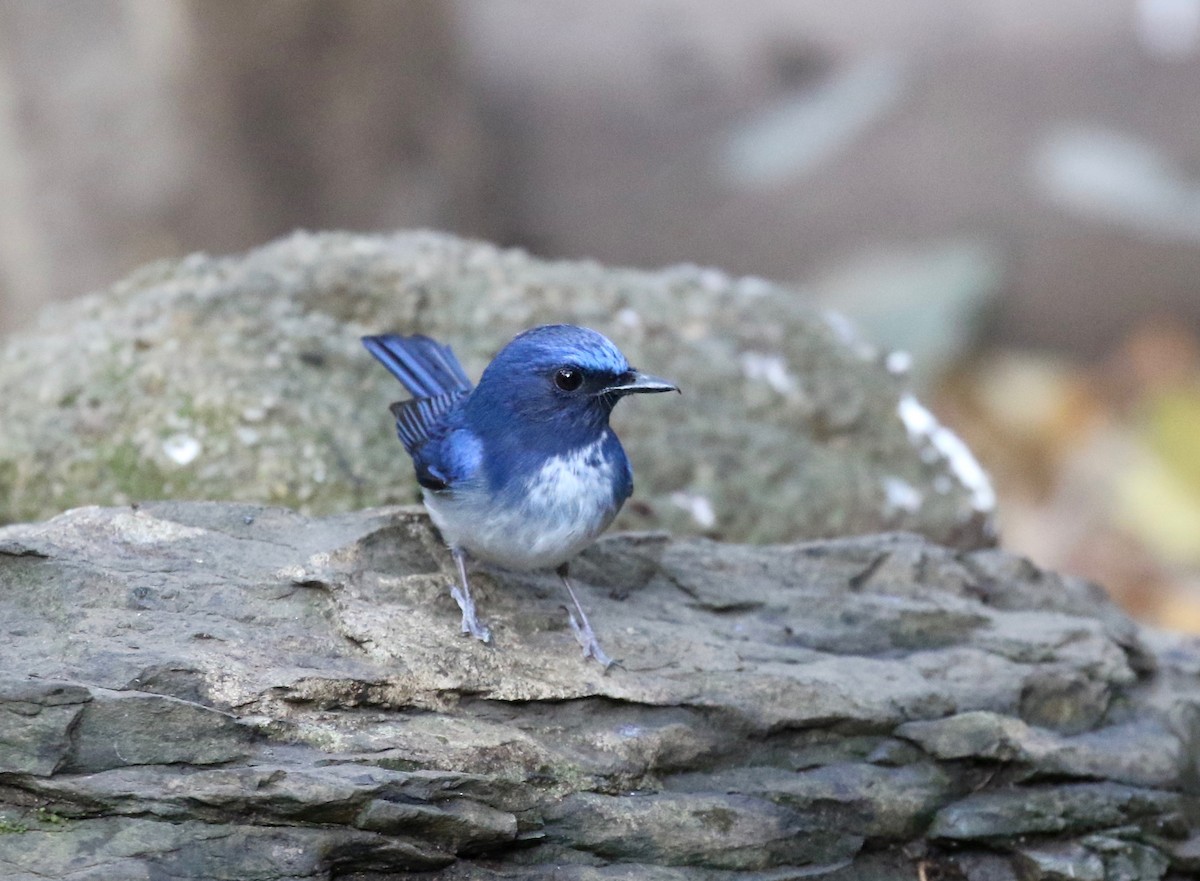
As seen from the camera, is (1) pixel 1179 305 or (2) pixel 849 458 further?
(1) pixel 1179 305

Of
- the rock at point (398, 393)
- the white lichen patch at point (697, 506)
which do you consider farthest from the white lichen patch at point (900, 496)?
the white lichen patch at point (697, 506)

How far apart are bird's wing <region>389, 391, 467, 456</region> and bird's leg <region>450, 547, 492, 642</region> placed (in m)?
0.36

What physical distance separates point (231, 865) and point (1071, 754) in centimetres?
244

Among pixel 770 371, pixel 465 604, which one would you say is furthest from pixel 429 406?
pixel 770 371

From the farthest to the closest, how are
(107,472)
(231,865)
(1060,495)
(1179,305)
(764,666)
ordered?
(1179,305)
(1060,495)
(107,472)
(764,666)
(231,865)

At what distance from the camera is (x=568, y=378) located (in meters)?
3.91

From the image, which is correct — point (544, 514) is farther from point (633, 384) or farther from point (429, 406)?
point (429, 406)

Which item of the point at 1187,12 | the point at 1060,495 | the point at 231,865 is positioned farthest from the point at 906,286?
the point at 231,865

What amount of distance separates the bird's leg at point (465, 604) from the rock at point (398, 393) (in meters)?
0.99

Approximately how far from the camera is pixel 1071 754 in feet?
13.7

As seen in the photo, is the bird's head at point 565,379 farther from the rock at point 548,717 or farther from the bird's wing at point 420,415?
the rock at point 548,717

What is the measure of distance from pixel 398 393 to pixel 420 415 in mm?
976

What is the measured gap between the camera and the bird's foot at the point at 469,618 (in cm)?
387

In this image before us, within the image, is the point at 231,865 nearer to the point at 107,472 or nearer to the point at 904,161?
the point at 107,472
